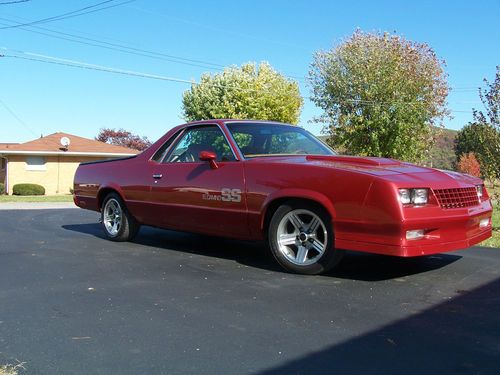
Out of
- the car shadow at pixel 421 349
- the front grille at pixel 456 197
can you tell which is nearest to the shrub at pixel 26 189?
the front grille at pixel 456 197

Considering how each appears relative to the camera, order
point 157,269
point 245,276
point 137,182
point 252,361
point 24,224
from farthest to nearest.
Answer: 1. point 24,224
2. point 137,182
3. point 157,269
4. point 245,276
5. point 252,361

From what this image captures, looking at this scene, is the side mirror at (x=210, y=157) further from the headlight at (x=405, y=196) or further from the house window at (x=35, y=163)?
the house window at (x=35, y=163)

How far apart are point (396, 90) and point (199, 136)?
1772 cm

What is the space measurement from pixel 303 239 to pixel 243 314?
146 centimetres

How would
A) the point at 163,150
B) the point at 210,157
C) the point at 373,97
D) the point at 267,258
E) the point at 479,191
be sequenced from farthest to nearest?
the point at 373,97
the point at 163,150
the point at 267,258
the point at 210,157
the point at 479,191

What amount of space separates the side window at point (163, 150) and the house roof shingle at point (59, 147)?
2670cm

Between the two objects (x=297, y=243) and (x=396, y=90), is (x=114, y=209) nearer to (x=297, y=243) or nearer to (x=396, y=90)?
(x=297, y=243)

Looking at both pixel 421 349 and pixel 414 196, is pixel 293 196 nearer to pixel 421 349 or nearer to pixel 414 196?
pixel 414 196

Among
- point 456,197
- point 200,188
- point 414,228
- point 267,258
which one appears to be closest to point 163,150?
point 200,188

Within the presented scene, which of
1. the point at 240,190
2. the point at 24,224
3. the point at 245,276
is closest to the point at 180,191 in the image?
the point at 240,190

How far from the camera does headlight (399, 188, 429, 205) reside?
4.57 m

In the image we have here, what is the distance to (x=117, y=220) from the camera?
24.6ft

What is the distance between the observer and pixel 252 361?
3020mm

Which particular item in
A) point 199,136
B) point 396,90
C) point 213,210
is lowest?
point 213,210
